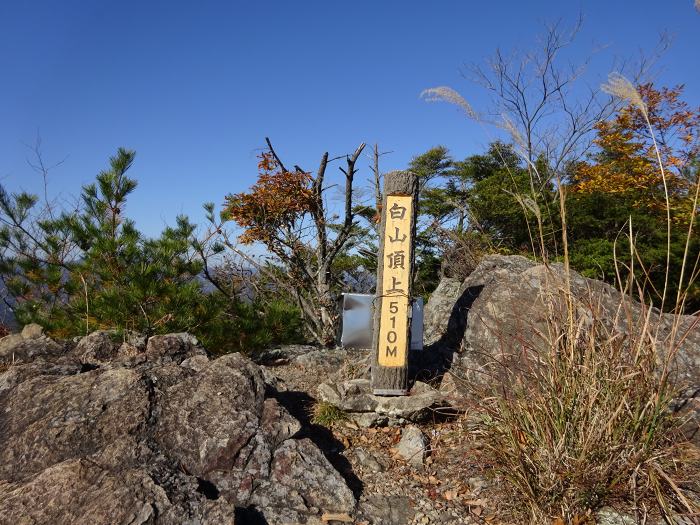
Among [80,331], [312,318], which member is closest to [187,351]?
[80,331]

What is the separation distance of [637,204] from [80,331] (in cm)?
748

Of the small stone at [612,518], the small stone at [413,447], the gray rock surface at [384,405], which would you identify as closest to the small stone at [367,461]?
the small stone at [413,447]

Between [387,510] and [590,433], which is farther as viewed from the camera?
[387,510]

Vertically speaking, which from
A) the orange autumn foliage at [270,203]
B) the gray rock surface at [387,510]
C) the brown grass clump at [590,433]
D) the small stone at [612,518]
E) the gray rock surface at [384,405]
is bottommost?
the gray rock surface at [387,510]

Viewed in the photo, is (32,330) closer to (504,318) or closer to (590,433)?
(504,318)

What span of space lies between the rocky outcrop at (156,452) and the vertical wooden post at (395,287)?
898mm

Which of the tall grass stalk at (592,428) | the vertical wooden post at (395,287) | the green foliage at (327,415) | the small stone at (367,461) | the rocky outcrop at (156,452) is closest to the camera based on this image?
the rocky outcrop at (156,452)

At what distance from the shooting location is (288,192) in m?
5.25

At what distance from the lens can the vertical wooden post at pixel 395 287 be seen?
10.8 feet

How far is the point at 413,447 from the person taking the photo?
2.80 meters

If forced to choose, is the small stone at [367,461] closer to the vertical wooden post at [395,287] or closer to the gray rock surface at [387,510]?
the gray rock surface at [387,510]

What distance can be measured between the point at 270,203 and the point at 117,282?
1758 mm

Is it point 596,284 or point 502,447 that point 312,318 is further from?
point 502,447

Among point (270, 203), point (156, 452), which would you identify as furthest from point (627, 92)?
point (270, 203)
